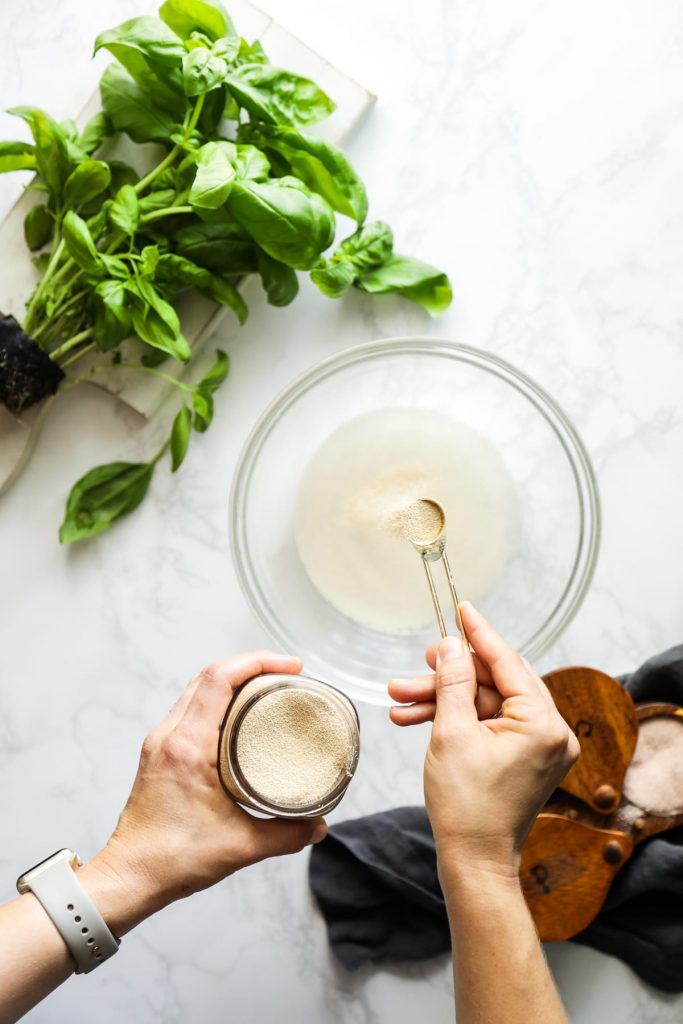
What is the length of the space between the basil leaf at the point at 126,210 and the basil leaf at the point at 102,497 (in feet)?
1.20

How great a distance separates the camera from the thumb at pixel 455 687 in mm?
954

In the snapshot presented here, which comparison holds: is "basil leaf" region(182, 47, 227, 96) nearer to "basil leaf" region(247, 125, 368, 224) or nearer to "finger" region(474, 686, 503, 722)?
"basil leaf" region(247, 125, 368, 224)

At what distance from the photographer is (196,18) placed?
3.88ft

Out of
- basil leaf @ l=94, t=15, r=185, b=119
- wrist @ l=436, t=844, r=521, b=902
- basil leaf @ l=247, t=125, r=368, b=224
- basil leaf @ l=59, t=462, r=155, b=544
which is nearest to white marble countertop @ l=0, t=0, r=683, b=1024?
basil leaf @ l=59, t=462, r=155, b=544

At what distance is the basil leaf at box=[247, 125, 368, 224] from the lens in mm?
1251

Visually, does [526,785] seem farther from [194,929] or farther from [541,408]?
[194,929]

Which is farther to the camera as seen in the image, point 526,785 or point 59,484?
point 59,484

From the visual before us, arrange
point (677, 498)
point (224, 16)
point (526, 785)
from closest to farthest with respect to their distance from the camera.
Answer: point (526, 785) → point (224, 16) → point (677, 498)

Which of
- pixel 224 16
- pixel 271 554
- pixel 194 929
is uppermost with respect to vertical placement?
pixel 224 16

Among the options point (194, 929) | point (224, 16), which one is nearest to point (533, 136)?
point (224, 16)

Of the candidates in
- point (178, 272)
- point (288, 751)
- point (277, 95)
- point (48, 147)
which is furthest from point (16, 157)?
point (288, 751)

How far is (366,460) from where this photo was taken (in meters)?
1.35

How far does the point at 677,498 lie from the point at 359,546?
20.7 inches

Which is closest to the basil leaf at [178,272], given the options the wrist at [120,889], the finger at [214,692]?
the finger at [214,692]
